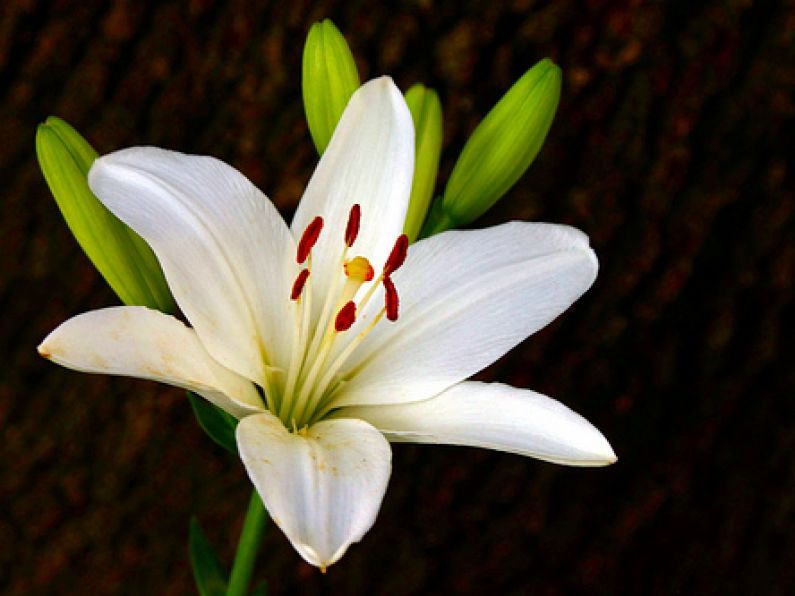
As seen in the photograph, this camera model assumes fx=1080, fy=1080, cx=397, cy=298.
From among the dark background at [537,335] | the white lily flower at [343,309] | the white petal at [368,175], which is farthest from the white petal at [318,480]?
the dark background at [537,335]

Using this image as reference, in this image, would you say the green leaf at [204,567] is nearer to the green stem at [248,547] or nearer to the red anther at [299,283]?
the green stem at [248,547]

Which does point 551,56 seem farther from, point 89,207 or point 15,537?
point 15,537

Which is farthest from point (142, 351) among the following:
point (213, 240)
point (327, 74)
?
point (327, 74)

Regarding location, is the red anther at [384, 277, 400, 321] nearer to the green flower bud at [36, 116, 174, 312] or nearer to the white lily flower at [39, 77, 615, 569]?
the white lily flower at [39, 77, 615, 569]

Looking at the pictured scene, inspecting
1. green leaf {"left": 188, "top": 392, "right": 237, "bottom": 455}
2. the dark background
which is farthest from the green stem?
the dark background

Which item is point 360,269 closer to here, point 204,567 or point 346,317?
point 346,317

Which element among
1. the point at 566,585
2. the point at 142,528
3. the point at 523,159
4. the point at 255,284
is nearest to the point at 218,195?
the point at 255,284
